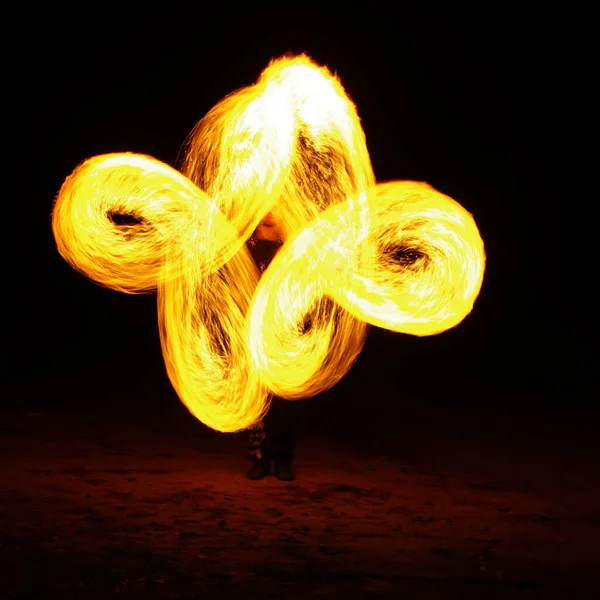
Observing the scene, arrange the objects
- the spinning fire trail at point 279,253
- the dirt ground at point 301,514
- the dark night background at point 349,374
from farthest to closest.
Result: the spinning fire trail at point 279,253, the dark night background at point 349,374, the dirt ground at point 301,514

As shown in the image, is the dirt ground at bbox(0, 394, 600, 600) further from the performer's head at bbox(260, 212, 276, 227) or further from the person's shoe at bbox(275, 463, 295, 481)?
the performer's head at bbox(260, 212, 276, 227)

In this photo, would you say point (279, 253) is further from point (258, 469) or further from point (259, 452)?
point (258, 469)

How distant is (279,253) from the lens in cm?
582

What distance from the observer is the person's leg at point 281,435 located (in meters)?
6.07

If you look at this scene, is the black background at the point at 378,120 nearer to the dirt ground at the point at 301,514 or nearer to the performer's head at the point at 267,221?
the dirt ground at the point at 301,514

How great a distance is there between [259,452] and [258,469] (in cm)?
11

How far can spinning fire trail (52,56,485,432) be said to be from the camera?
19.2 feet

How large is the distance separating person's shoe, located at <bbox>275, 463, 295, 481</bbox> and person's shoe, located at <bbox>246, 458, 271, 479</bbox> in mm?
75

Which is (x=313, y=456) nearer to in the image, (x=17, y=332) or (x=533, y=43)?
(x=17, y=332)

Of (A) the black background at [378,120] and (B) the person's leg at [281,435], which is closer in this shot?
(B) the person's leg at [281,435]

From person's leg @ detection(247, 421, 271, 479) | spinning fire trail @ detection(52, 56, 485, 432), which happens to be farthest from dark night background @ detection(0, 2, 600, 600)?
spinning fire trail @ detection(52, 56, 485, 432)

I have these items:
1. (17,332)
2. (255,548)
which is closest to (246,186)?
(255,548)

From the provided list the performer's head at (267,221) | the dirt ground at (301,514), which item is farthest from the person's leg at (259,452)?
the performer's head at (267,221)

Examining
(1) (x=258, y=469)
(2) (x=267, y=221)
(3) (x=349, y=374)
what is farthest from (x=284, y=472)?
(3) (x=349, y=374)
